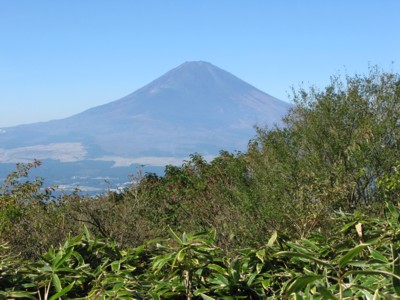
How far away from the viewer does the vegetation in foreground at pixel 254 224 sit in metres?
2.88

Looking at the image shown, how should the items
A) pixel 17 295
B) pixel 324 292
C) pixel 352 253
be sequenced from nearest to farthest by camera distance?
pixel 324 292, pixel 352 253, pixel 17 295

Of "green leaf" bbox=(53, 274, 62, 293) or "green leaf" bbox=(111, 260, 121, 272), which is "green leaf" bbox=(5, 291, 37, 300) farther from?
"green leaf" bbox=(111, 260, 121, 272)

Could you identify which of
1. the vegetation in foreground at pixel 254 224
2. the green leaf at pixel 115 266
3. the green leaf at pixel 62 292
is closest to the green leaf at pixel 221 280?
the vegetation in foreground at pixel 254 224

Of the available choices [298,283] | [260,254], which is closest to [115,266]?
[260,254]

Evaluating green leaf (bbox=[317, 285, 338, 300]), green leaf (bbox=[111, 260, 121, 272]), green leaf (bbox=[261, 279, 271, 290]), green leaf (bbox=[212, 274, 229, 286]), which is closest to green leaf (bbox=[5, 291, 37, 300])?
green leaf (bbox=[111, 260, 121, 272])

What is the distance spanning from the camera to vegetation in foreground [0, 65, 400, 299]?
9.45 ft

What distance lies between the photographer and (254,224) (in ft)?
60.7

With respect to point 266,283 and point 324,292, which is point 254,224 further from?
point 324,292

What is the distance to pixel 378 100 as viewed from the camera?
23016 mm

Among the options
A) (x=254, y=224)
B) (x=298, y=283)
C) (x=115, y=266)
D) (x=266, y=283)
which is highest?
(x=298, y=283)

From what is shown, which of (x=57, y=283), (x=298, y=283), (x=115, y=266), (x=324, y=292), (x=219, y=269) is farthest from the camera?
(x=115, y=266)

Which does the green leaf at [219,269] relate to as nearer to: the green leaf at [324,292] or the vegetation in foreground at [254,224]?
the vegetation in foreground at [254,224]

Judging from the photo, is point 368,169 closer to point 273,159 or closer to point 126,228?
point 273,159

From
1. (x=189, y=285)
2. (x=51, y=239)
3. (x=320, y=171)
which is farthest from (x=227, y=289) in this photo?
(x=320, y=171)
